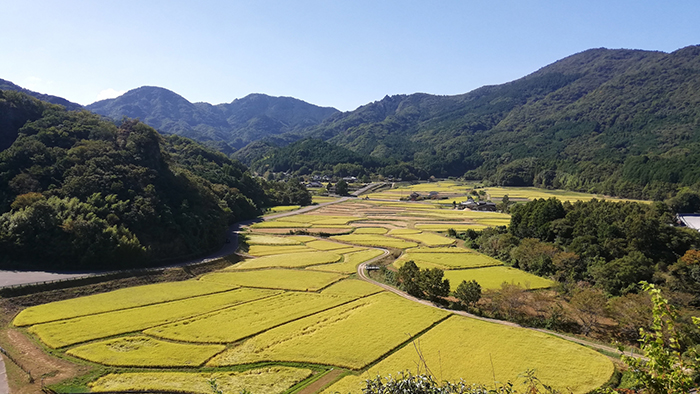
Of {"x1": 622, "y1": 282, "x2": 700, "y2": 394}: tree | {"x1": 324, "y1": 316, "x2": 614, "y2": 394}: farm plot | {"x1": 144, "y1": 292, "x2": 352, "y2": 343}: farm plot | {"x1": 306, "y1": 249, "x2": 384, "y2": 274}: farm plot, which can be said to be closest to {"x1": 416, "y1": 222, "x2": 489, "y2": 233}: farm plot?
{"x1": 306, "y1": 249, "x2": 384, "y2": 274}: farm plot

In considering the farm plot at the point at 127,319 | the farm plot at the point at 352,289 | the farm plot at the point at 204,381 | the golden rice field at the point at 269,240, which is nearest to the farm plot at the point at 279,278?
the farm plot at the point at 352,289

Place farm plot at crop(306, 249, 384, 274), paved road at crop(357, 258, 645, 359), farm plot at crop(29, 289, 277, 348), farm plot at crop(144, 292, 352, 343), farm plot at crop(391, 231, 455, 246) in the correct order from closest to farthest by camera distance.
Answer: paved road at crop(357, 258, 645, 359) → farm plot at crop(29, 289, 277, 348) → farm plot at crop(144, 292, 352, 343) → farm plot at crop(306, 249, 384, 274) → farm plot at crop(391, 231, 455, 246)

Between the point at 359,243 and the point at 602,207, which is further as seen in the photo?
the point at 359,243

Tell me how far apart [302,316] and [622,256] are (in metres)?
35.6

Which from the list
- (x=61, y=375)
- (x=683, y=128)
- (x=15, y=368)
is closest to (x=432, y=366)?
(x=61, y=375)

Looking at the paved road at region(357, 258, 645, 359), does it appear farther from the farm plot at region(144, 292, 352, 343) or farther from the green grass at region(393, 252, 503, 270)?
the green grass at region(393, 252, 503, 270)

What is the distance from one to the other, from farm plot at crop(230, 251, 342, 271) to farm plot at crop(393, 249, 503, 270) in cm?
967

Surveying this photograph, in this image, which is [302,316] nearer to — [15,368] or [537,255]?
[15,368]

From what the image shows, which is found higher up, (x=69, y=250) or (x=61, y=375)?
(x=69, y=250)

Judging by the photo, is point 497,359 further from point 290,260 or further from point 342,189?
point 342,189

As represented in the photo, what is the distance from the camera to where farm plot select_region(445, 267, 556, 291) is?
3912cm

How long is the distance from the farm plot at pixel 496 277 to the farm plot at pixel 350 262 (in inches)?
453

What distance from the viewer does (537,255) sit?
45031 millimetres

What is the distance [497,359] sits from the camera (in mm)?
24281
